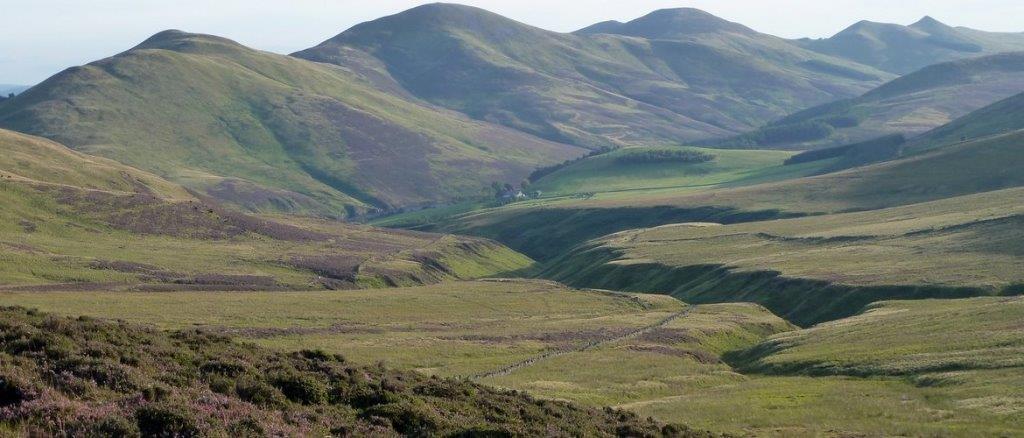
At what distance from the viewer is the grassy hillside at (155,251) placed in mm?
137000

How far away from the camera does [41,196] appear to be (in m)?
178

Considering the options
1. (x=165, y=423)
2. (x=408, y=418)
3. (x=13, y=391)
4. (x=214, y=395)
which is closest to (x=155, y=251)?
(x=408, y=418)

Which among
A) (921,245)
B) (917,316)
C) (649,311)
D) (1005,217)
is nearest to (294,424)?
(917,316)

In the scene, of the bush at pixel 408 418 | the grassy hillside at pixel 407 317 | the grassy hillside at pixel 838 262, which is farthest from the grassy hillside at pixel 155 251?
the bush at pixel 408 418

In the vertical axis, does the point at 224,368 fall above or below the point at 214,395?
below

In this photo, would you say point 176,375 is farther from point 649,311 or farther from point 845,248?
point 845,248

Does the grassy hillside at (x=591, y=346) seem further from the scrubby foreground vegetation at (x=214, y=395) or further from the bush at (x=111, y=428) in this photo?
the bush at (x=111, y=428)

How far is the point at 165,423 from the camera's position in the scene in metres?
26.6

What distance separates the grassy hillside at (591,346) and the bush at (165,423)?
1769 cm

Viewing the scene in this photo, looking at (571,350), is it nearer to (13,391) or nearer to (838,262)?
(838,262)

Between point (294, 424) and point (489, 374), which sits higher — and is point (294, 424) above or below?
above

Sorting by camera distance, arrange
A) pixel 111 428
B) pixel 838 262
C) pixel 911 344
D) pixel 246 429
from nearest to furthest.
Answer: pixel 111 428 → pixel 246 429 → pixel 911 344 → pixel 838 262

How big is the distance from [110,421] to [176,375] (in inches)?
252

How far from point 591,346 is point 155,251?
92.7 metres
